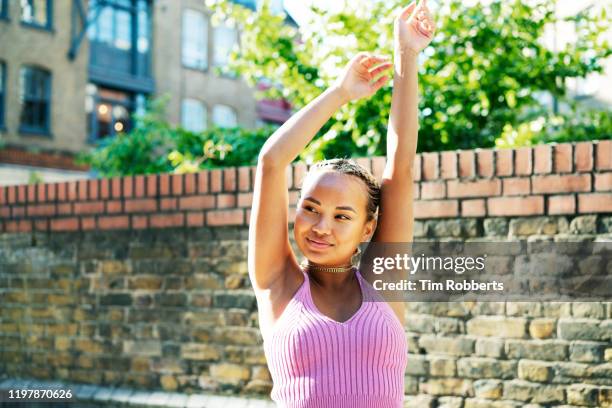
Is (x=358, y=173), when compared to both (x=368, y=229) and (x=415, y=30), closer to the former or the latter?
(x=368, y=229)

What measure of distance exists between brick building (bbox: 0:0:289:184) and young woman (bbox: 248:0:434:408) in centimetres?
1593

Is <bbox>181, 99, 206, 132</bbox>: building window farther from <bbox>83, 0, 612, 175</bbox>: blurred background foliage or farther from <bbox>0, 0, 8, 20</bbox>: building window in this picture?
<bbox>83, 0, 612, 175</bbox>: blurred background foliage

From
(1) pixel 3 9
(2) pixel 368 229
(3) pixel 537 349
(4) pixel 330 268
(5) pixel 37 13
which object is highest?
(5) pixel 37 13

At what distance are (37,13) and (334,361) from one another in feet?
66.6

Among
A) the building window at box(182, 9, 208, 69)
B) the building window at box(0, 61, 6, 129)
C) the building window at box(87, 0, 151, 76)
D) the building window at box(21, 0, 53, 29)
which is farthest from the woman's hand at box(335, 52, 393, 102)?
the building window at box(182, 9, 208, 69)

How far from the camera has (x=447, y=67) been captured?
6.86m

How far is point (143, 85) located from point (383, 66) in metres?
21.1

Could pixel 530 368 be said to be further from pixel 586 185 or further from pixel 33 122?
pixel 33 122

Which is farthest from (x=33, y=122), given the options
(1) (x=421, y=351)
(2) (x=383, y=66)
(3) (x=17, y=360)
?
(2) (x=383, y=66)

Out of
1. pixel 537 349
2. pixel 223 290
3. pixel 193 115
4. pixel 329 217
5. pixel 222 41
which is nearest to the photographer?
pixel 329 217

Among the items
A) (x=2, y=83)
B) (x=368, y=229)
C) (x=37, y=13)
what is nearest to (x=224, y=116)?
(x=37, y=13)

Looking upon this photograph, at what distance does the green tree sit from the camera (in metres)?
6.46

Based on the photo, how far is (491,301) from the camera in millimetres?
4074

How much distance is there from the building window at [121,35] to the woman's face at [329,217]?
20.7 meters
